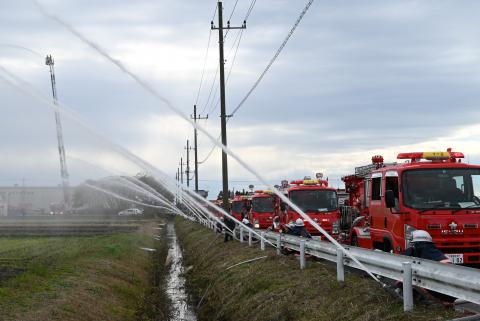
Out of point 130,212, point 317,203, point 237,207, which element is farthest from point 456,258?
point 130,212

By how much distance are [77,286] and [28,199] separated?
4120 inches

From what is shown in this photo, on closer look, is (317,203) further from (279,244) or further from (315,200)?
(279,244)

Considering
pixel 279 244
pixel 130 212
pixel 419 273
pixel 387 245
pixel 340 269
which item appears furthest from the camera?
pixel 130 212

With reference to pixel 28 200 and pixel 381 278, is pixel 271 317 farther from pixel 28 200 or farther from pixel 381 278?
pixel 28 200

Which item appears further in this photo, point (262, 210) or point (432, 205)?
point (262, 210)

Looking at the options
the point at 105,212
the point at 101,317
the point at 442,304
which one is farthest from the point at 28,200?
the point at 442,304

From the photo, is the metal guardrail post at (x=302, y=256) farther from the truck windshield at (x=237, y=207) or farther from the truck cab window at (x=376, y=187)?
the truck windshield at (x=237, y=207)

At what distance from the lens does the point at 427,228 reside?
12.6 metres

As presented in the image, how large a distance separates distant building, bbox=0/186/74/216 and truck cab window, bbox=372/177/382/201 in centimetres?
9592

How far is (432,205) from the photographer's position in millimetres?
12938

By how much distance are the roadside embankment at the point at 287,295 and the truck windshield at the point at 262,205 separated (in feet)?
50.6

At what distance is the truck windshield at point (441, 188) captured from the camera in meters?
13.1

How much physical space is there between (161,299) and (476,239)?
10.5 meters

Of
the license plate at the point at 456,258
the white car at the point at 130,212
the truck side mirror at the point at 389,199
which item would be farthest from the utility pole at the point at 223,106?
the white car at the point at 130,212
